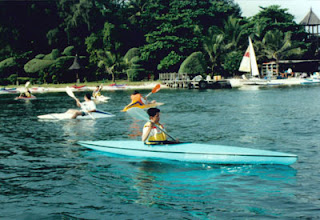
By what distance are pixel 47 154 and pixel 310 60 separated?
61689 millimetres

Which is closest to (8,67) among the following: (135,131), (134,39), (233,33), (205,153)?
(134,39)

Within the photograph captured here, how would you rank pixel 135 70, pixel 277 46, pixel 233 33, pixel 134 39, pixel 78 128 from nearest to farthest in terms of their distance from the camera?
pixel 78 128 → pixel 277 46 → pixel 135 70 → pixel 233 33 → pixel 134 39

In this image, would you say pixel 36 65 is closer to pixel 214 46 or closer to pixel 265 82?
pixel 214 46

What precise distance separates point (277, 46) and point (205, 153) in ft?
183

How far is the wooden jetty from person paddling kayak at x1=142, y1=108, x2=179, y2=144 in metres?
45.0

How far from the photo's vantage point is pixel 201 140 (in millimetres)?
15672

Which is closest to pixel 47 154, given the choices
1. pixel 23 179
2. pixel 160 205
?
pixel 23 179

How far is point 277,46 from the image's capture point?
206 ft

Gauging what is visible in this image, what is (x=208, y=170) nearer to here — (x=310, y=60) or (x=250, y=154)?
(x=250, y=154)

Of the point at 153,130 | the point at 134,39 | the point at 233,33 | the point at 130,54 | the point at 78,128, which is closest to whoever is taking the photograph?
the point at 153,130

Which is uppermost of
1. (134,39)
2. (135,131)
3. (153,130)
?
(134,39)

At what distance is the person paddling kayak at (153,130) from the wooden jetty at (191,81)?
4499 cm

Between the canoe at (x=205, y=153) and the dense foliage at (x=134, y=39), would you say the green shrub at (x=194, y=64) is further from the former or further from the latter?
the canoe at (x=205, y=153)

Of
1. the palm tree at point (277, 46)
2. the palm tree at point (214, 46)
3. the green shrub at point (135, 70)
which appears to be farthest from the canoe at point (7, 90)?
the palm tree at point (277, 46)
